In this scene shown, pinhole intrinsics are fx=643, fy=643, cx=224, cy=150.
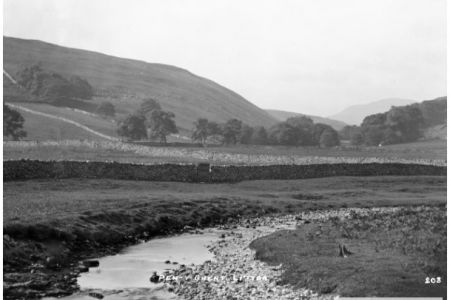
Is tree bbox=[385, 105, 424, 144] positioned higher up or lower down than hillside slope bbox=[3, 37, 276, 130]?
lower down

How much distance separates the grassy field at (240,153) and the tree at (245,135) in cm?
420

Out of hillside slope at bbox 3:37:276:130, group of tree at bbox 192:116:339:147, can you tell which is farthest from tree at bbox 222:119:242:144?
hillside slope at bbox 3:37:276:130

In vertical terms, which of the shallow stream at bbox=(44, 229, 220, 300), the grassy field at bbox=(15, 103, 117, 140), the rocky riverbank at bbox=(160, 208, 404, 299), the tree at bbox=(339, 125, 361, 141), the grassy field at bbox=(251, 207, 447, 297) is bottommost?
the shallow stream at bbox=(44, 229, 220, 300)

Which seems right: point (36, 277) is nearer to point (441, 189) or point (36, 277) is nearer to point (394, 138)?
point (441, 189)

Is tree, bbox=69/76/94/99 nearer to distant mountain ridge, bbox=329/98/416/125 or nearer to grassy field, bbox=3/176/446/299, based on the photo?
distant mountain ridge, bbox=329/98/416/125

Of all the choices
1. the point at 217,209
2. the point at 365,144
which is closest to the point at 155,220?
the point at 217,209

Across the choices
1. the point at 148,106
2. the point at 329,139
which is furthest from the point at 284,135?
the point at 148,106

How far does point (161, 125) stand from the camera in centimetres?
7738

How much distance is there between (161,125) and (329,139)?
66.0ft

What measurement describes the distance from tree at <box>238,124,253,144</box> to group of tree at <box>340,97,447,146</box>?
442 inches

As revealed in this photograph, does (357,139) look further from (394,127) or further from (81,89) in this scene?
(81,89)

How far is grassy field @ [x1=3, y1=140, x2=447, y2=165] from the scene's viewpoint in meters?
64.7

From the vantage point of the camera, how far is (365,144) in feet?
245

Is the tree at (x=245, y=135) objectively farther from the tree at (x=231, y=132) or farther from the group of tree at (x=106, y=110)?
the group of tree at (x=106, y=110)
